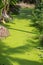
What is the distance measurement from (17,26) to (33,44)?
8.83ft

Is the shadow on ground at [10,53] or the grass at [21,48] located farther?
the grass at [21,48]

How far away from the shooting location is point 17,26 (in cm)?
1059

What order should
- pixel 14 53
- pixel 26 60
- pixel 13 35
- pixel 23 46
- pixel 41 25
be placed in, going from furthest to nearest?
pixel 41 25 → pixel 13 35 → pixel 23 46 → pixel 14 53 → pixel 26 60

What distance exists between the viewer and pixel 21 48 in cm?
748

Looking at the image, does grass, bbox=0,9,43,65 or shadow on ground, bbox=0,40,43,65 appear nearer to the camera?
shadow on ground, bbox=0,40,43,65

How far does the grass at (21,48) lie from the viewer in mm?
6405

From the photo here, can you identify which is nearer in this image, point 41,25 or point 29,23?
point 41,25

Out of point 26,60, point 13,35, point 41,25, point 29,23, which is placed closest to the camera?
point 26,60

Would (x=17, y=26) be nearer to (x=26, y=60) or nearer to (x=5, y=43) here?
(x=5, y=43)

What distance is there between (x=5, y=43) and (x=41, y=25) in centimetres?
279

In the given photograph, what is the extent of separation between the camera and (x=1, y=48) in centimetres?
737

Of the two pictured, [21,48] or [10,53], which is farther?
[21,48]

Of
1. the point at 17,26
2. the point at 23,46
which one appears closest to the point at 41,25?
the point at 17,26

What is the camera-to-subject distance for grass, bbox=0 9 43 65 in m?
6.41
